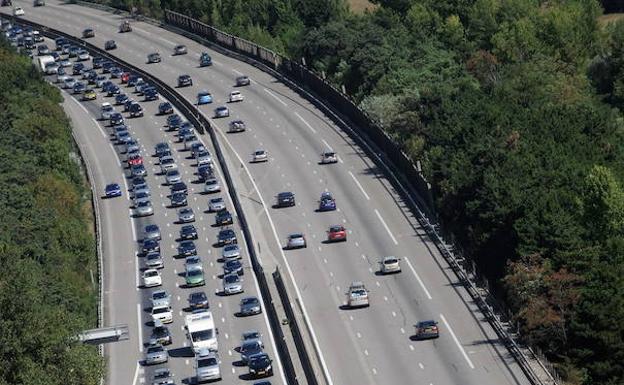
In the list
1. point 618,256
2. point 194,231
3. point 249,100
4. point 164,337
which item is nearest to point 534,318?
point 618,256

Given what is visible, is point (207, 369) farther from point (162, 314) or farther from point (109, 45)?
point (109, 45)

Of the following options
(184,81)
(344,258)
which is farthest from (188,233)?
(184,81)

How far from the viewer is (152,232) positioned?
119 metres

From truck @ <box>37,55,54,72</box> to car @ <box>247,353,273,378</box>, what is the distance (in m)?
96.6

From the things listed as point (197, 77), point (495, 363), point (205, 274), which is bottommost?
point (197, 77)

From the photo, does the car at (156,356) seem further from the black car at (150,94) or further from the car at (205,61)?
the car at (205,61)

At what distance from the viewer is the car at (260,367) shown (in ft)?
290

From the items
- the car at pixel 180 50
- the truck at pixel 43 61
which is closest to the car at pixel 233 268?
the truck at pixel 43 61

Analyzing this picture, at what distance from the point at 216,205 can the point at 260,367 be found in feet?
118

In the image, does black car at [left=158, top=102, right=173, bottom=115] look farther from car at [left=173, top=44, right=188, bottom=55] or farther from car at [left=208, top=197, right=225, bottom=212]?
car at [left=208, top=197, right=225, bottom=212]

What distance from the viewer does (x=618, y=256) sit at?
9412 centimetres

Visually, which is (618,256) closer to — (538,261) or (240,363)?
(538,261)

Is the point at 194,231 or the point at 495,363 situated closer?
the point at 495,363

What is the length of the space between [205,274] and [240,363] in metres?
18.7
